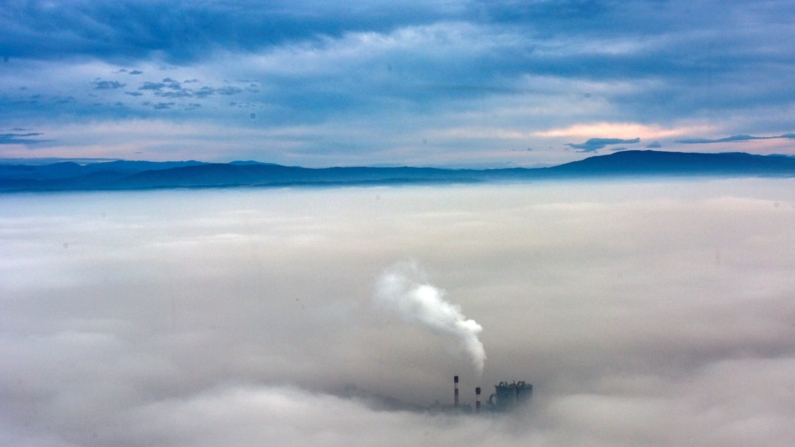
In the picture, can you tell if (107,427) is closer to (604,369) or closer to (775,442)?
(604,369)

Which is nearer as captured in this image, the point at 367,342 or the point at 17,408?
the point at 17,408

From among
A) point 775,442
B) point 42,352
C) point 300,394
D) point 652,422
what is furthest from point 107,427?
point 775,442

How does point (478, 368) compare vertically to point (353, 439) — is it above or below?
above

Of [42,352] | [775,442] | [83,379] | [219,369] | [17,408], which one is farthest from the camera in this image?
[42,352]

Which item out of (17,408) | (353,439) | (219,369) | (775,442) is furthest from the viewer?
(219,369)

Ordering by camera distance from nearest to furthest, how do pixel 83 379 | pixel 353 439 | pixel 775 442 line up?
pixel 775 442
pixel 353 439
pixel 83 379

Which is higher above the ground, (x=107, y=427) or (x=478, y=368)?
(x=478, y=368)

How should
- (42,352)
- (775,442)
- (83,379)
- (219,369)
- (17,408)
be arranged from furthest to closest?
(42,352) → (219,369) → (83,379) → (17,408) → (775,442)

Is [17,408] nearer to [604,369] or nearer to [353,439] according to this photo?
[353,439]

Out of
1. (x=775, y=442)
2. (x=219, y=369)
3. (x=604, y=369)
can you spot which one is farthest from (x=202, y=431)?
(x=775, y=442)
